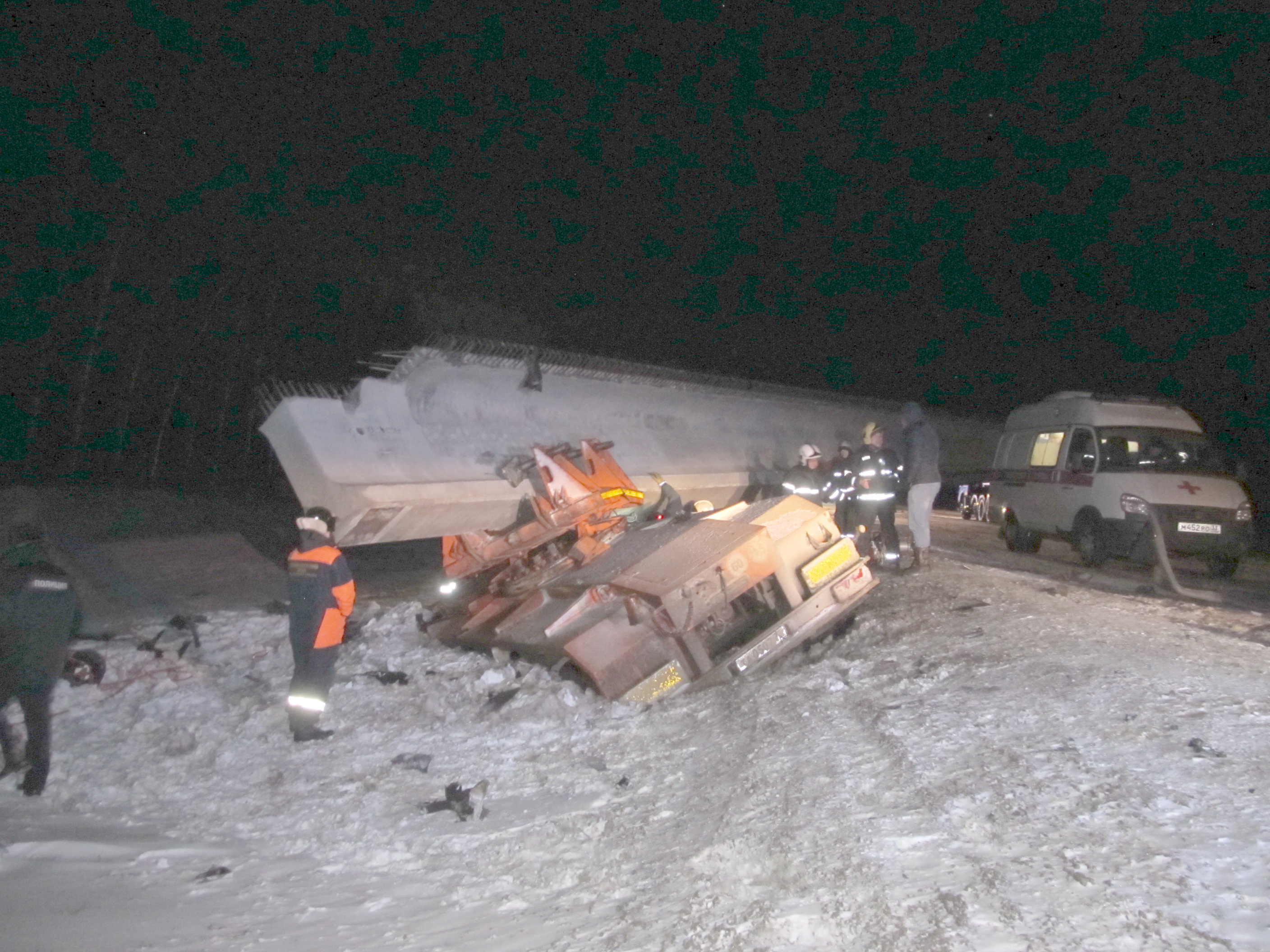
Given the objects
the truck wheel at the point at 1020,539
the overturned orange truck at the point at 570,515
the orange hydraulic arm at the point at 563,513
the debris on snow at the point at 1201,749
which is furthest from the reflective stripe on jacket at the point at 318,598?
the truck wheel at the point at 1020,539

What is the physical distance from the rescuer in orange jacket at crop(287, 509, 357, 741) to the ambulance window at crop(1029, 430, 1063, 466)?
9.55 meters

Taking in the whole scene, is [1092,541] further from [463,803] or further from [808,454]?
[463,803]

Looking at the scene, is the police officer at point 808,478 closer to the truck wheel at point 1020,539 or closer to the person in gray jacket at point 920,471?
the person in gray jacket at point 920,471

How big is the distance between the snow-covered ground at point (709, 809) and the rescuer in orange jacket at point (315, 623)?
264 mm

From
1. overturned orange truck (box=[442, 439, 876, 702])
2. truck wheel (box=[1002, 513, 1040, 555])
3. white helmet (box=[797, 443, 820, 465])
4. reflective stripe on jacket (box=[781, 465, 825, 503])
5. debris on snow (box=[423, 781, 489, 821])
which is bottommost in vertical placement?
debris on snow (box=[423, 781, 489, 821])

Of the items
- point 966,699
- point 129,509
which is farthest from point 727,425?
point 966,699

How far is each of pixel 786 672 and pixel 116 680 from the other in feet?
15.0

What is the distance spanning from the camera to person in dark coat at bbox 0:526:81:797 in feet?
15.5

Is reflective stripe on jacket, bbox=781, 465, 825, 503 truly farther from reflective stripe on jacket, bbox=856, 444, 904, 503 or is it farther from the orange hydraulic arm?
the orange hydraulic arm

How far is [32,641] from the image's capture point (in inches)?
188

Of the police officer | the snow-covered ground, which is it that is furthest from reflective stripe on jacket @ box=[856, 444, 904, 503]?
the snow-covered ground

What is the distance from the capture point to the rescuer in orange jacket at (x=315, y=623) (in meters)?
5.62

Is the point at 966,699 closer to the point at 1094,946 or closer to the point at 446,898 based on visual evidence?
the point at 1094,946

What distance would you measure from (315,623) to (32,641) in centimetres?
146
